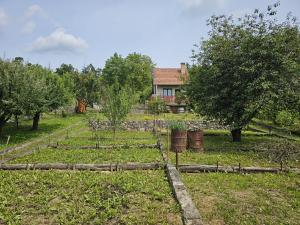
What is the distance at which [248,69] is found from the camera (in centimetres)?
1416

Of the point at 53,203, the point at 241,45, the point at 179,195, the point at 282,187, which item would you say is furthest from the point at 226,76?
the point at 53,203

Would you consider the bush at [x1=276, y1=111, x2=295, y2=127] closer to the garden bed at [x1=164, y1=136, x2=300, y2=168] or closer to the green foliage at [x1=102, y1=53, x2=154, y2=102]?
the garden bed at [x1=164, y1=136, x2=300, y2=168]

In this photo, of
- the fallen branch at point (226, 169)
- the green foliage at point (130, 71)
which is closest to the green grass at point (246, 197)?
the fallen branch at point (226, 169)

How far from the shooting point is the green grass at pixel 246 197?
6.29 meters

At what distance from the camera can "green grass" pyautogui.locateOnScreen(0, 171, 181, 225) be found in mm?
6277

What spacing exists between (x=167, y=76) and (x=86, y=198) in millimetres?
40398

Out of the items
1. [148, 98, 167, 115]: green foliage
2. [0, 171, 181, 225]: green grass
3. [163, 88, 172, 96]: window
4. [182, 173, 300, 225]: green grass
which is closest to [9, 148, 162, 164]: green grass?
[0, 171, 181, 225]: green grass

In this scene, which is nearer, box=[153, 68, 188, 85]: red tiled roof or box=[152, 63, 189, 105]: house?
box=[152, 63, 189, 105]: house

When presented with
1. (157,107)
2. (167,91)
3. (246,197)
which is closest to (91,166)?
(246,197)

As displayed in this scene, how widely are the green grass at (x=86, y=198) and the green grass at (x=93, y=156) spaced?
6.09ft

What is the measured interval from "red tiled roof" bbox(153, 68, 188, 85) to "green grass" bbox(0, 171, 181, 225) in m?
35.3

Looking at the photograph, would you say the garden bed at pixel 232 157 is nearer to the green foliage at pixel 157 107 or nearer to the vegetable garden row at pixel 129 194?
the vegetable garden row at pixel 129 194

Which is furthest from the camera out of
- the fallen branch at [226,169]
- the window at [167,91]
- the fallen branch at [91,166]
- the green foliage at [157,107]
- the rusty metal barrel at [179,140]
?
the window at [167,91]

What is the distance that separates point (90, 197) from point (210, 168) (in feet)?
14.7
